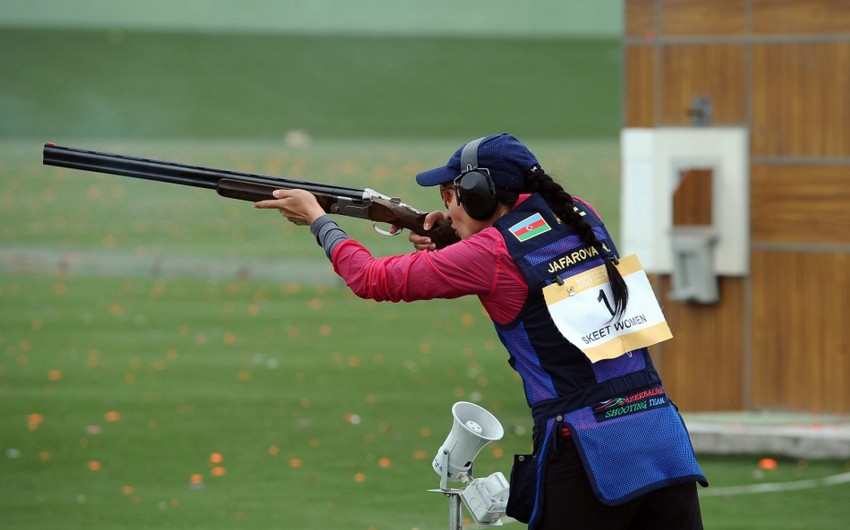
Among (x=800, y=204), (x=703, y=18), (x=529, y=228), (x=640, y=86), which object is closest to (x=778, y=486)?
(x=800, y=204)

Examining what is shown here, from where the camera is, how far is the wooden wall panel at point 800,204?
1013cm

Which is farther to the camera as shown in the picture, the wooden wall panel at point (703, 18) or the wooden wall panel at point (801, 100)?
the wooden wall panel at point (703, 18)

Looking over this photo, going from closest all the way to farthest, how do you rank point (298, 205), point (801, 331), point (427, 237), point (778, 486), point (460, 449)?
point (460, 449), point (298, 205), point (427, 237), point (778, 486), point (801, 331)

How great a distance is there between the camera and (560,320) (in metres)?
4.70

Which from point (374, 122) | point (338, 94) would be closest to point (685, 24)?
point (374, 122)

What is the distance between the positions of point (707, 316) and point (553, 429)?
604cm

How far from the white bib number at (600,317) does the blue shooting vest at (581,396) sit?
0.12ft

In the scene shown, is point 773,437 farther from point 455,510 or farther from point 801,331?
point 455,510

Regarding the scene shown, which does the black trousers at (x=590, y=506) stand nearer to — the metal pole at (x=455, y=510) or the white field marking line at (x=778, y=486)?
the metal pole at (x=455, y=510)

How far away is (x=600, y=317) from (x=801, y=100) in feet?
19.8

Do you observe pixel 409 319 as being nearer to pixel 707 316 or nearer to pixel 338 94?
pixel 707 316

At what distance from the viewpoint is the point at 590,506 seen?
470cm

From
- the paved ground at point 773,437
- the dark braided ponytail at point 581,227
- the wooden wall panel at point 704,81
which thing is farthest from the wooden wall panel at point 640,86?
the dark braided ponytail at point 581,227

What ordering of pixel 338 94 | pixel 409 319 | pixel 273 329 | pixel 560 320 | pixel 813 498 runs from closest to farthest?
pixel 560 320, pixel 813 498, pixel 273 329, pixel 409 319, pixel 338 94
